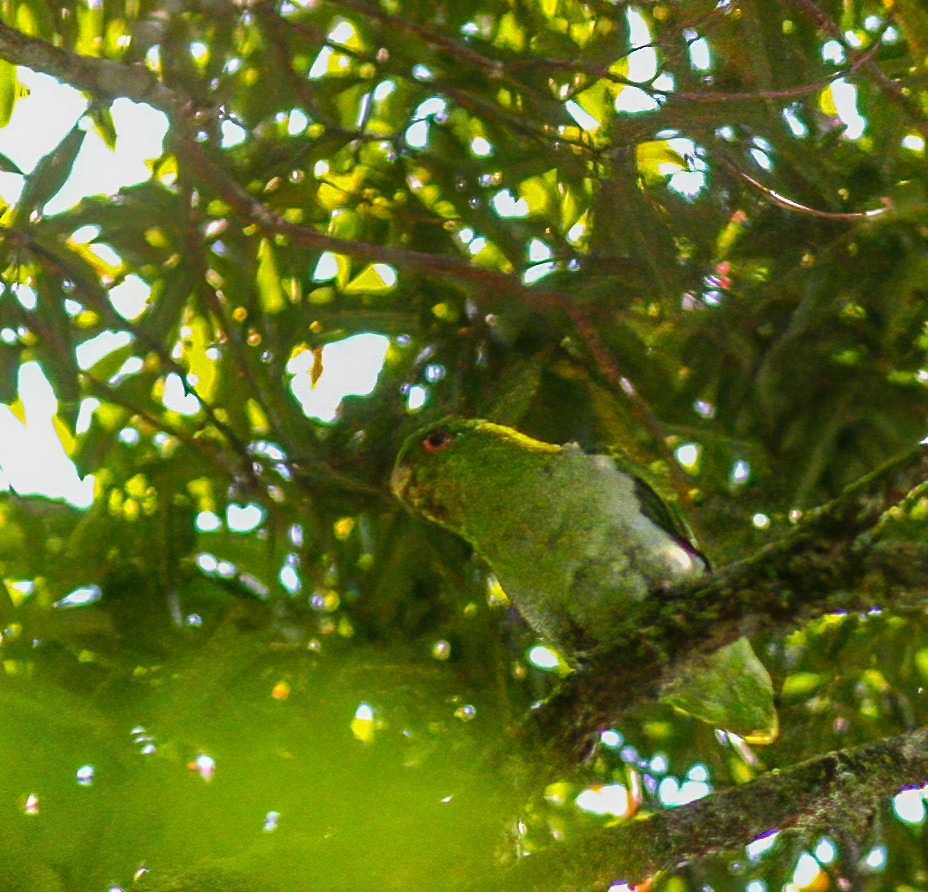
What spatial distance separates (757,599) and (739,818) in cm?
35

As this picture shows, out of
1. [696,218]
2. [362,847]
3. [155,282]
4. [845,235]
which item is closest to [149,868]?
[362,847]

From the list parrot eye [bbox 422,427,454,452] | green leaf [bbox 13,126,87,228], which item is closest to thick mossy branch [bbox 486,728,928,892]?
parrot eye [bbox 422,427,454,452]

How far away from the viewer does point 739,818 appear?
5.86 ft

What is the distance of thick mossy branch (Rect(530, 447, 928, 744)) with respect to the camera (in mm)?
1646

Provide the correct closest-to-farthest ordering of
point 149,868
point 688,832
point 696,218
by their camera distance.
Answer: point 688,832 → point 149,868 → point 696,218

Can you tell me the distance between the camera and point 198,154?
8.46 ft

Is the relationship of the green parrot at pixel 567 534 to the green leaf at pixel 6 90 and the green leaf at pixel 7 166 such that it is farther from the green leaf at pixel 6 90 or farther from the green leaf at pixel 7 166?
the green leaf at pixel 6 90

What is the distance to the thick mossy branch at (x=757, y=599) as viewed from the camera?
1.65 metres

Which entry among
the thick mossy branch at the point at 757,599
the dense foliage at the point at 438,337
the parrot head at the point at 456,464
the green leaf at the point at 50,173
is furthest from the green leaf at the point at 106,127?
the thick mossy branch at the point at 757,599

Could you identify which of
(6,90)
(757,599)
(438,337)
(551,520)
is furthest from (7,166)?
(757,599)

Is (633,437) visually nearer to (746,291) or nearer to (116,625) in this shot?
(746,291)

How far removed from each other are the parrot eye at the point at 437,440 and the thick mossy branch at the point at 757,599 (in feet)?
2.14

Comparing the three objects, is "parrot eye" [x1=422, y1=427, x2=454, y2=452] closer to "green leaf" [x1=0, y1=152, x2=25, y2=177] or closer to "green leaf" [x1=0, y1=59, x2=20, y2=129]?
"green leaf" [x1=0, y1=152, x2=25, y2=177]

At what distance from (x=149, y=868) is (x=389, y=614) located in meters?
1.01
